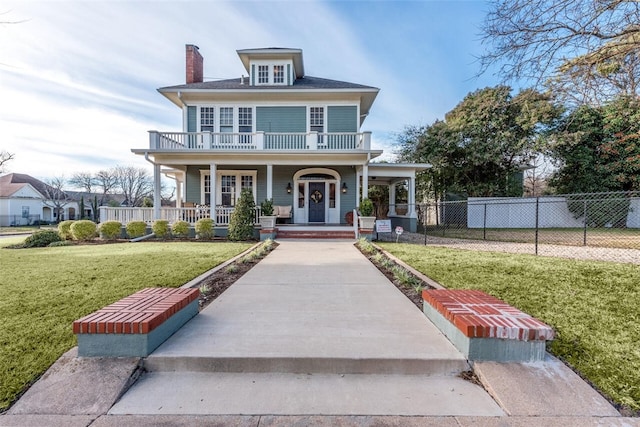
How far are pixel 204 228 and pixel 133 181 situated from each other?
167 ft

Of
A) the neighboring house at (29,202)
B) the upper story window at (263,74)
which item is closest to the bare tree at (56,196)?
the neighboring house at (29,202)

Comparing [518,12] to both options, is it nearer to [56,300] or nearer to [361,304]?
[361,304]

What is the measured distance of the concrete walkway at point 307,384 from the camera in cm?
198

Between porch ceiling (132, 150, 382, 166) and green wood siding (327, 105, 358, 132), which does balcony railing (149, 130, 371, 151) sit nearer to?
porch ceiling (132, 150, 382, 166)

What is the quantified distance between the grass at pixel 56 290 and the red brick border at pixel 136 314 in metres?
0.41

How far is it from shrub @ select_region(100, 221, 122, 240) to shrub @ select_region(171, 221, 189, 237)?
2.09m

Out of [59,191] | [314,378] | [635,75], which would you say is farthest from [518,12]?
[59,191]

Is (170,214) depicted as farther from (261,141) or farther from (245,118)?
(245,118)

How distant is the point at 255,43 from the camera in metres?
15.7

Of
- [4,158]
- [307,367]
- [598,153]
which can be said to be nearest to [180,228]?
[307,367]

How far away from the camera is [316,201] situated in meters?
15.0

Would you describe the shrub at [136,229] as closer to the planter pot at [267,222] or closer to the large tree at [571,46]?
the planter pot at [267,222]

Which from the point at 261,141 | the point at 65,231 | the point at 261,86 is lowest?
the point at 65,231

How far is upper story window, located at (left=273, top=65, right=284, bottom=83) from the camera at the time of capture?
15297 mm
